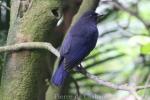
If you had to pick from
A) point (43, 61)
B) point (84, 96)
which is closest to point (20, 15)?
point (43, 61)

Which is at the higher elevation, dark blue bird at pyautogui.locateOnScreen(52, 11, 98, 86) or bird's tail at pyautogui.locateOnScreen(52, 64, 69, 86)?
dark blue bird at pyautogui.locateOnScreen(52, 11, 98, 86)

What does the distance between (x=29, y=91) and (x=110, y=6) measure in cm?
170

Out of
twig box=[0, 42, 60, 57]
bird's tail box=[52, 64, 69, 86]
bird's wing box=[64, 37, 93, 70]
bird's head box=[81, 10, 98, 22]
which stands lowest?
bird's tail box=[52, 64, 69, 86]

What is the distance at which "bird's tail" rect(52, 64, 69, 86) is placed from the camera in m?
2.46

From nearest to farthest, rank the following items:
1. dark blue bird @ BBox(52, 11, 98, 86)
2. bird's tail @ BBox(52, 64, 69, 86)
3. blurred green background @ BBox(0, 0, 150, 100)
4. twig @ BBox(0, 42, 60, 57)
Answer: twig @ BBox(0, 42, 60, 57) → bird's tail @ BBox(52, 64, 69, 86) → dark blue bird @ BBox(52, 11, 98, 86) → blurred green background @ BBox(0, 0, 150, 100)

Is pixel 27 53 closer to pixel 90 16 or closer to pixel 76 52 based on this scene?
pixel 76 52

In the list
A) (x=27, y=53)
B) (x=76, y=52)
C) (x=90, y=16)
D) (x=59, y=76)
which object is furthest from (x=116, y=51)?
(x=27, y=53)

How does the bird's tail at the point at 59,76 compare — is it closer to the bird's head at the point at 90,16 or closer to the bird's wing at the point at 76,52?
the bird's wing at the point at 76,52

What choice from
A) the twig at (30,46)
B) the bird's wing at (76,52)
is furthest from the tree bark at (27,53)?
the bird's wing at (76,52)

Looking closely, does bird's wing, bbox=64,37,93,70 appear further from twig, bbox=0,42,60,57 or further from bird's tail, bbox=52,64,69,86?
twig, bbox=0,42,60,57

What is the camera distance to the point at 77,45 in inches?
110

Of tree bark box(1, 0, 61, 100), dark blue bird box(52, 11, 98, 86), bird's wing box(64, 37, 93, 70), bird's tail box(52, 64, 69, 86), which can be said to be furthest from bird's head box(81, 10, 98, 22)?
tree bark box(1, 0, 61, 100)

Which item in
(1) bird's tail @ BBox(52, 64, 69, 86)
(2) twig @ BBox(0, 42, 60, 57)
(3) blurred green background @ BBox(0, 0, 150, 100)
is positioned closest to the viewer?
(2) twig @ BBox(0, 42, 60, 57)

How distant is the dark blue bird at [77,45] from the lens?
8.48 feet
